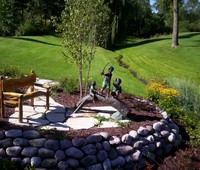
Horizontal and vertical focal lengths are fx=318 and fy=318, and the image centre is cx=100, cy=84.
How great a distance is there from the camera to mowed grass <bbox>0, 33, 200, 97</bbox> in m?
13.9

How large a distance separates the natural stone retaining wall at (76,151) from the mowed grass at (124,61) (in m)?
4.78

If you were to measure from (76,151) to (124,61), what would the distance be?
16550 millimetres

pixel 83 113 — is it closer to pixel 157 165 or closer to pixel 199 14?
pixel 157 165

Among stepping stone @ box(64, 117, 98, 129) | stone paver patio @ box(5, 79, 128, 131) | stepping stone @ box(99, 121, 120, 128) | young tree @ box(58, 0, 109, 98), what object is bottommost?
stepping stone @ box(99, 121, 120, 128)

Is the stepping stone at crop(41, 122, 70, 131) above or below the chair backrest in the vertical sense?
below

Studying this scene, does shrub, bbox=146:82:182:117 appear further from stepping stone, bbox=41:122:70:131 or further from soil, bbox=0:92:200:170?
stepping stone, bbox=41:122:70:131

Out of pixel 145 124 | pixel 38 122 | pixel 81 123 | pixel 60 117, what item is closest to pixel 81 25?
pixel 60 117

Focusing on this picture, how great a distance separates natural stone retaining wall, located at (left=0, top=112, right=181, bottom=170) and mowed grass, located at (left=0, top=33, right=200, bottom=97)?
4784 millimetres

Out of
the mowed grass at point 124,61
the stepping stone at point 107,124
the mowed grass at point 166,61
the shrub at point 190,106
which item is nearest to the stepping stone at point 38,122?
the stepping stone at point 107,124

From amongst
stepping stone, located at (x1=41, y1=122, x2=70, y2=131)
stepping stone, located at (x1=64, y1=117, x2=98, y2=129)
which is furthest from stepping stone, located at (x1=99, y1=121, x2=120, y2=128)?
stepping stone, located at (x1=41, y1=122, x2=70, y2=131)

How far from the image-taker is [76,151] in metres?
5.99

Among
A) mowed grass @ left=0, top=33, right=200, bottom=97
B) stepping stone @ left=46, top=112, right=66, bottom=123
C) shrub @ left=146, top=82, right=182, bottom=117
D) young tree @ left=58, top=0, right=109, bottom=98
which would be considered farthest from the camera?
mowed grass @ left=0, top=33, right=200, bottom=97

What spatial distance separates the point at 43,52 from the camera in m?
19.1

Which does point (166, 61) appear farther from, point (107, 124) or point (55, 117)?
point (55, 117)
